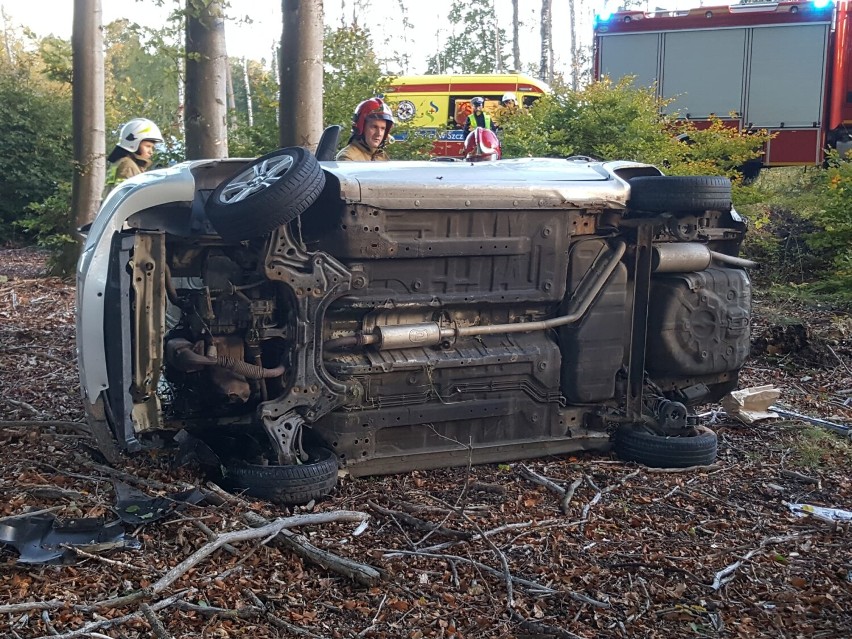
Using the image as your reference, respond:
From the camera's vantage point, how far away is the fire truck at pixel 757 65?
52.2ft

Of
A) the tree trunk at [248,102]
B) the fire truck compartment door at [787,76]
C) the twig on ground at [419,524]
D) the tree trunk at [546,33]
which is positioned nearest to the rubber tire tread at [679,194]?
the twig on ground at [419,524]

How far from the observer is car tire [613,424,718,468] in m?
5.30

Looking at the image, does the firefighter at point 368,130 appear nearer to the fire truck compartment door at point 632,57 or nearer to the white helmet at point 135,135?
the white helmet at point 135,135

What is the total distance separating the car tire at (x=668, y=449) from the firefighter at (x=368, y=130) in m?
2.53

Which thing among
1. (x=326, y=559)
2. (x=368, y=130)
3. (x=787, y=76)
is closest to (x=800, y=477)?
(x=326, y=559)

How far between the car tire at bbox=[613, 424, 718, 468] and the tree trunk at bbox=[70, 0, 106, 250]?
829 cm

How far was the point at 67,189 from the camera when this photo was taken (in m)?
14.2

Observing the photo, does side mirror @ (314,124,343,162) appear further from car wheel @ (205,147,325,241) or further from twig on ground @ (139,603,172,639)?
twig on ground @ (139,603,172,639)

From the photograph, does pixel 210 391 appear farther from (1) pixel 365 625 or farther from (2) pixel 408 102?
(2) pixel 408 102

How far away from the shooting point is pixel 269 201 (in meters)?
4.25

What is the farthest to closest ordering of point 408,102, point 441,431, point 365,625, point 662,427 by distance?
1. point 408,102
2. point 662,427
3. point 441,431
4. point 365,625

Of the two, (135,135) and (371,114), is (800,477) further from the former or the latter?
(135,135)

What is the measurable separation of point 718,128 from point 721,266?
9000 millimetres

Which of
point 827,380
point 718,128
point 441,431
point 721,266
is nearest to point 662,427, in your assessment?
point 721,266
